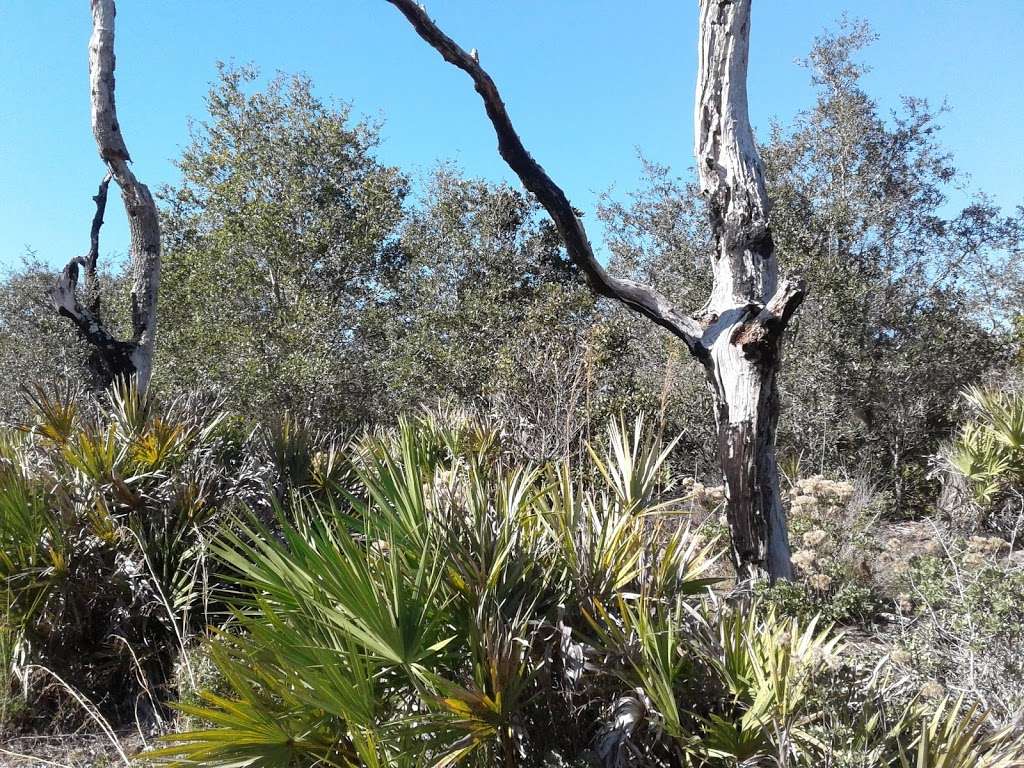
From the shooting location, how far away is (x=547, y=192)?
4934 mm

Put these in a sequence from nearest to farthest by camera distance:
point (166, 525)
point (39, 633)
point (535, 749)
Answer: point (535, 749) → point (39, 633) → point (166, 525)

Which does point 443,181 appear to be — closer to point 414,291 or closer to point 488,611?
point 414,291

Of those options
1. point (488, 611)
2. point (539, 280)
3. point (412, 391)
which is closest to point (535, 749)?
point (488, 611)

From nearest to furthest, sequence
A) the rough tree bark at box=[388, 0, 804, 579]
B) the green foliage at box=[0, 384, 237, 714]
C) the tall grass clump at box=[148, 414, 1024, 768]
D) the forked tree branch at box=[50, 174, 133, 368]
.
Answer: the tall grass clump at box=[148, 414, 1024, 768], the rough tree bark at box=[388, 0, 804, 579], the green foliage at box=[0, 384, 237, 714], the forked tree branch at box=[50, 174, 133, 368]

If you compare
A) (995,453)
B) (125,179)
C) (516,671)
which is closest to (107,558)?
(516,671)

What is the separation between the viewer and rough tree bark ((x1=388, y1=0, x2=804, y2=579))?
14.8 ft

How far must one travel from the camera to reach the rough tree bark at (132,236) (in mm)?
8156

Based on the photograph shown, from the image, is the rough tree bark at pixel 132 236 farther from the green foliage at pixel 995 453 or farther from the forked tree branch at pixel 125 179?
the green foliage at pixel 995 453

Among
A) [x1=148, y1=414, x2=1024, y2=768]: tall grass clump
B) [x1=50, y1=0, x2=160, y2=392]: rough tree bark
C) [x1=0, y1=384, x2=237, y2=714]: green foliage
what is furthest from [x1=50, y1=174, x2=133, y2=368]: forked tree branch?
[x1=148, y1=414, x2=1024, y2=768]: tall grass clump

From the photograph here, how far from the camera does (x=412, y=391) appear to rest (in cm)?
1280

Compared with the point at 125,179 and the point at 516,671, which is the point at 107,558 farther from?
the point at 125,179

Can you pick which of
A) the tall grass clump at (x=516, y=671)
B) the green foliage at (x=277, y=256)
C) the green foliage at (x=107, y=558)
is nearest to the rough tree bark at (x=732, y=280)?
the tall grass clump at (x=516, y=671)

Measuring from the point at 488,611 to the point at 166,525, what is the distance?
315cm

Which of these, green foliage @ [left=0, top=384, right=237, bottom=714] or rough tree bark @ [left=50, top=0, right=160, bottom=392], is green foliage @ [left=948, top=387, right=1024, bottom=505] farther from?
rough tree bark @ [left=50, top=0, right=160, bottom=392]
